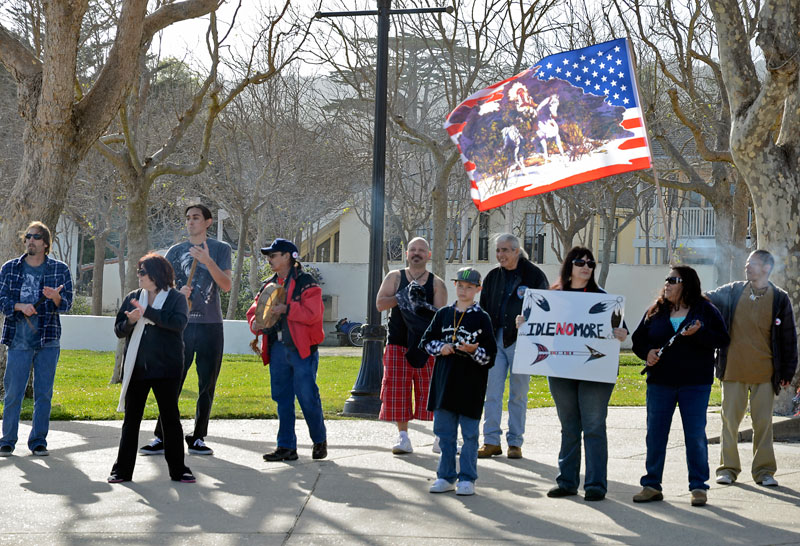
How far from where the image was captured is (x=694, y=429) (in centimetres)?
696

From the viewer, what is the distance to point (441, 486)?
7105 millimetres

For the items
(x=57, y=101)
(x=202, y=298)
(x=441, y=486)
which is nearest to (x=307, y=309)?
(x=202, y=298)

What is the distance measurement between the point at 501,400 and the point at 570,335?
1.86m

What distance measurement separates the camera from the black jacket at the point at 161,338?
7.26 m

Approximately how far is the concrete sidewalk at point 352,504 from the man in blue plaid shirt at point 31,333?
0.31 metres

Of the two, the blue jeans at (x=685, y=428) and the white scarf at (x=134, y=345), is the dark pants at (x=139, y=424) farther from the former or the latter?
the blue jeans at (x=685, y=428)

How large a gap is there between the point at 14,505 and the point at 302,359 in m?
2.57

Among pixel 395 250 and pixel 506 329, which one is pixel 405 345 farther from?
pixel 395 250

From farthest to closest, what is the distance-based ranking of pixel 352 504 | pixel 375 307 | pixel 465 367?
pixel 375 307 → pixel 465 367 → pixel 352 504

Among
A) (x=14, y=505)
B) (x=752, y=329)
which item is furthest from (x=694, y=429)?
(x=14, y=505)

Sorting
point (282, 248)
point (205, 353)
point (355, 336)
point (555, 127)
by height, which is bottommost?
point (355, 336)

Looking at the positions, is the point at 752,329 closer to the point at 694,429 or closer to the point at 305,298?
the point at 694,429

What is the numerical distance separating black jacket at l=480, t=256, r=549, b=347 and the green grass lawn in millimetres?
3414

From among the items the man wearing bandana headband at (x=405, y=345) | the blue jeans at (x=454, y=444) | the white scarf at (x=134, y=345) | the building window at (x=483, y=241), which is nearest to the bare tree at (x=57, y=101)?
the man wearing bandana headband at (x=405, y=345)
